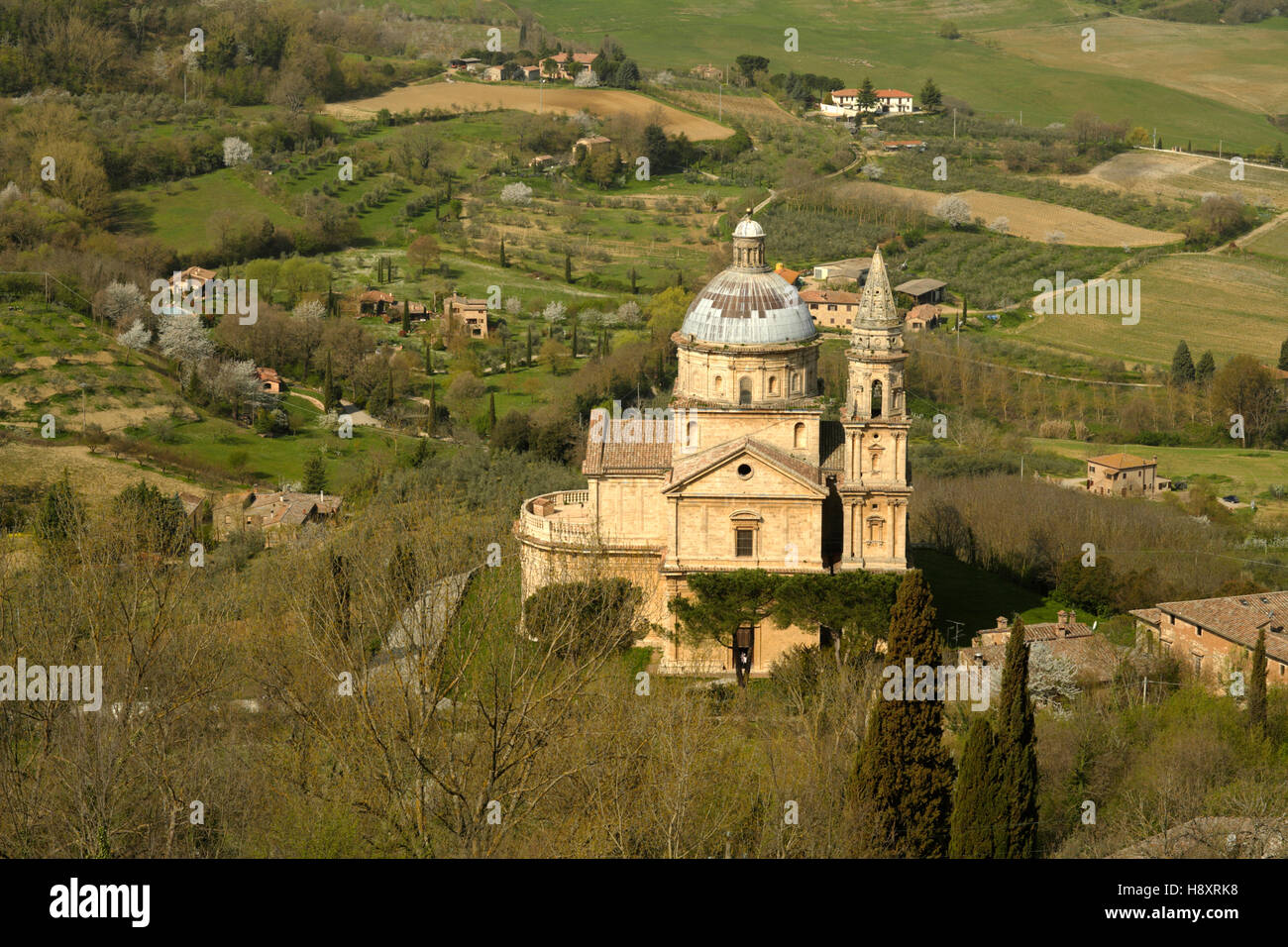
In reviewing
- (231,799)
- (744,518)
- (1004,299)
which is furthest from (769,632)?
(1004,299)

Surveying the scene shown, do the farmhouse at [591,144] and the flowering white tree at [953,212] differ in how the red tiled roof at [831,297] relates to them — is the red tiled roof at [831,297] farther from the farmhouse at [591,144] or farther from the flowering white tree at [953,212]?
the farmhouse at [591,144]

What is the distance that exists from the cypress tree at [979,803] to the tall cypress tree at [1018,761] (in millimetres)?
179

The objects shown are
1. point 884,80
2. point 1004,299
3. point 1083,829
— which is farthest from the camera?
point 884,80

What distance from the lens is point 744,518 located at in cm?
4906

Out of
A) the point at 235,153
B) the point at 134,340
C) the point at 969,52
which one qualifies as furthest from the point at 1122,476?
the point at 969,52

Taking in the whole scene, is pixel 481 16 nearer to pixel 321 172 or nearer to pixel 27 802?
pixel 321 172

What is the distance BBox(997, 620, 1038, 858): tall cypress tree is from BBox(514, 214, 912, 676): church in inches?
427

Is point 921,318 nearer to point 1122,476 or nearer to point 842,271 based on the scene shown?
point 842,271

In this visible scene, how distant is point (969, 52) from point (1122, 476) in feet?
344

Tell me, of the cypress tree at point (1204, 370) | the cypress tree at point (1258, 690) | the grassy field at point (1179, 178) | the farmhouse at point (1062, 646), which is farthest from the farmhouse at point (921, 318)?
the cypress tree at point (1258, 690)

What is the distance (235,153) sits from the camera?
123 m

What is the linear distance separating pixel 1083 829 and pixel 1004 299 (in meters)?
69.9

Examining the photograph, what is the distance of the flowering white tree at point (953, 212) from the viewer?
390 feet

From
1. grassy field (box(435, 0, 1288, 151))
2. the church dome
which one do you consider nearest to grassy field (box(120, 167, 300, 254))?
grassy field (box(435, 0, 1288, 151))
